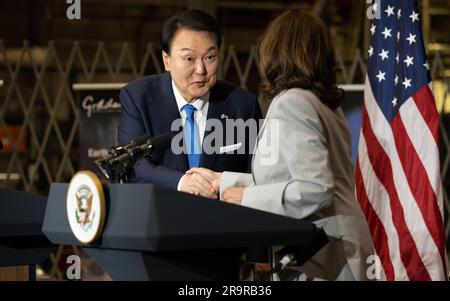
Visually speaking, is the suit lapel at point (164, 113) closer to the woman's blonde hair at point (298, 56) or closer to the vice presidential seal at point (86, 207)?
the woman's blonde hair at point (298, 56)

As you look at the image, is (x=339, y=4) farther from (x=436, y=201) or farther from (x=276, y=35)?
(x=276, y=35)

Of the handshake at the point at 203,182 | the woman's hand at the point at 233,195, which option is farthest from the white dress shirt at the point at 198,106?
the woman's hand at the point at 233,195

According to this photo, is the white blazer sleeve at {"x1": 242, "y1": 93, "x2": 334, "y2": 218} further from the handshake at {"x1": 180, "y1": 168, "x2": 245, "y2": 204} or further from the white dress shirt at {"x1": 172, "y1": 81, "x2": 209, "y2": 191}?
the white dress shirt at {"x1": 172, "y1": 81, "x2": 209, "y2": 191}

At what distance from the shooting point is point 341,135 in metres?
1.77

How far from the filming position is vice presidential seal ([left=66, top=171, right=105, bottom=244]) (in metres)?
1.52

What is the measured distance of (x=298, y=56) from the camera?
1720mm

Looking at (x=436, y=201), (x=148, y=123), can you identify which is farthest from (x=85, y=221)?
(x=436, y=201)

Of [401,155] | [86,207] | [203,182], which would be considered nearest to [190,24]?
[203,182]

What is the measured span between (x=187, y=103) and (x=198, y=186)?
0.43m

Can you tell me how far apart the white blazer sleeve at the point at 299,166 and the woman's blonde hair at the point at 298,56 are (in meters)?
0.06

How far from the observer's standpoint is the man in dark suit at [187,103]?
2.28m

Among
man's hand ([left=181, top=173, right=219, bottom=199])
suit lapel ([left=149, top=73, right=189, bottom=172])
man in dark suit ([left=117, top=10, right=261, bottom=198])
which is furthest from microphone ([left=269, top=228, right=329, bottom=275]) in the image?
suit lapel ([left=149, top=73, right=189, bottom=172])

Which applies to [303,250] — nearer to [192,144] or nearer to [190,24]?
[192,144]
